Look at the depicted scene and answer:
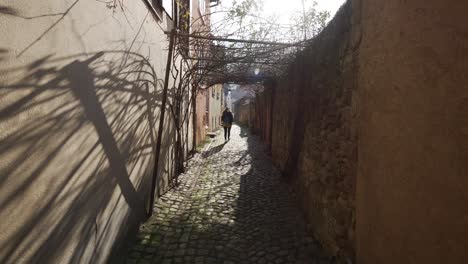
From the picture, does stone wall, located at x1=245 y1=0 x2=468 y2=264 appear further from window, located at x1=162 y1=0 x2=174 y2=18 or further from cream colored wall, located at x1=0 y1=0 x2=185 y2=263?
Result: window, located at x1=162 y1=0 x2=174 y2=18

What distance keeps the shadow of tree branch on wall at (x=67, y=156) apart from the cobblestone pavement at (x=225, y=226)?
514 mm

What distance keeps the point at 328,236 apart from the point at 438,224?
6.24ft

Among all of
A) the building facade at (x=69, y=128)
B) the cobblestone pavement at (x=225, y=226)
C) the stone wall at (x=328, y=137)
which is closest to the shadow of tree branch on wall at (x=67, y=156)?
the building facade at (x=69, y=128)

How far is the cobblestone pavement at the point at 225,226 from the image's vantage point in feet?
10.5

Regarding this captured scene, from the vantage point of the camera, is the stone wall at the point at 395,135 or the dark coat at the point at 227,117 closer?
the stone wall at the point at 395,135

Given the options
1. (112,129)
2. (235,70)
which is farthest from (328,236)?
(235,70)

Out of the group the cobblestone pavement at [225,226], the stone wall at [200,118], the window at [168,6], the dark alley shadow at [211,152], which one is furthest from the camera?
the stone wall at [200,118]

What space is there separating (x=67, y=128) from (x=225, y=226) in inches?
99.4

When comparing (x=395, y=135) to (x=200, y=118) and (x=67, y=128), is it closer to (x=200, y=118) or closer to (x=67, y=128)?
(x=67, y=128)

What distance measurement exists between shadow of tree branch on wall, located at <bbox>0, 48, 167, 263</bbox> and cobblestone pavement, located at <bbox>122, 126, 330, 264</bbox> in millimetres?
514

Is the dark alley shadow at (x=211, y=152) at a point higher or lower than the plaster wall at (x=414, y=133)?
lower

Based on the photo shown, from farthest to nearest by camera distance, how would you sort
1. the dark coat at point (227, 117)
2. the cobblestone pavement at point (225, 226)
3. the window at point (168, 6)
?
the dark coat at point (227, 117) < the window at point (168, 6) < the cobblestone pavement at point (225, 226)

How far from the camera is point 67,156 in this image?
209cm

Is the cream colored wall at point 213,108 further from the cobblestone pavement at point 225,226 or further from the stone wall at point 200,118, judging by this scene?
the cobblestone pavement at point 225,226
